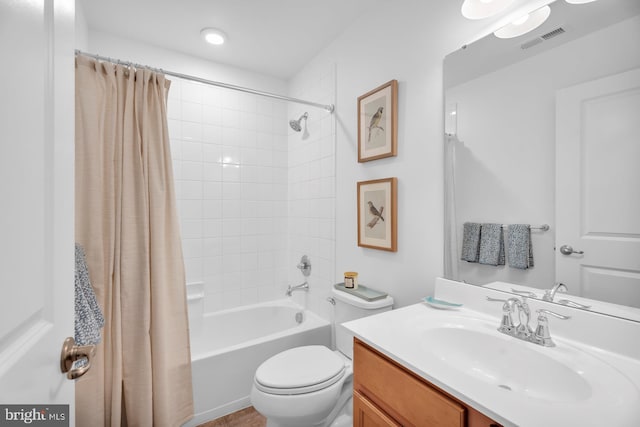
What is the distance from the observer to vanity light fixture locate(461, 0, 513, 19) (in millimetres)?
1135

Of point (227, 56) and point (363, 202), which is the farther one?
point (227, 56)

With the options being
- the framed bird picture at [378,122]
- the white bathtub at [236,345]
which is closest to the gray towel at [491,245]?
the framed bird picture at [378,122]

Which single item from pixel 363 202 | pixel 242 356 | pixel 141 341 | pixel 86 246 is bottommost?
pixel 242 356

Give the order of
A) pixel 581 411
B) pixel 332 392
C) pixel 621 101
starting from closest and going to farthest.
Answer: pixel 581 411, pixel 621 101, pixel 332 392

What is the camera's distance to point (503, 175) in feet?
3.84

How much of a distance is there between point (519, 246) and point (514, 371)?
0.45m

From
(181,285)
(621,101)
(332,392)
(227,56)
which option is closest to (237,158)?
(227,56)

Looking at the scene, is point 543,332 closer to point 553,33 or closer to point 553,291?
point 553,291

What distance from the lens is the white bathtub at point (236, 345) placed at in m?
1.73

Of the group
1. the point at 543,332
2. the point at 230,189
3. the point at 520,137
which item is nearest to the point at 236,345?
the point at 230,189

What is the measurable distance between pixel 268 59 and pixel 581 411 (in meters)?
2.62

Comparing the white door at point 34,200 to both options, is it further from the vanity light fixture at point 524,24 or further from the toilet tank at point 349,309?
the vanity light fixture at point 524,24

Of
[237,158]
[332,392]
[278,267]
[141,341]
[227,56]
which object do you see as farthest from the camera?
[278,267]

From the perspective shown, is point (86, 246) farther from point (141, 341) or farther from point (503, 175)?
point (503, 175)
